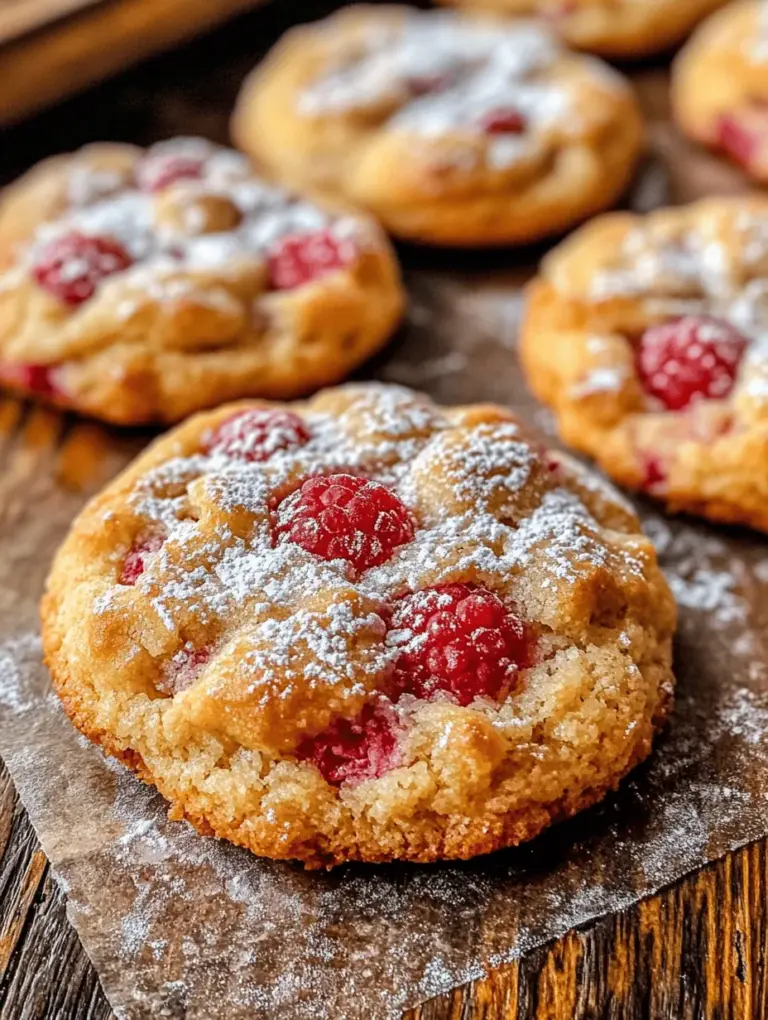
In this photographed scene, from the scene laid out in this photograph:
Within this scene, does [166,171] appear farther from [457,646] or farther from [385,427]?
[457,646]

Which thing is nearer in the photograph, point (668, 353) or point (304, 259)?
point (668, 353)

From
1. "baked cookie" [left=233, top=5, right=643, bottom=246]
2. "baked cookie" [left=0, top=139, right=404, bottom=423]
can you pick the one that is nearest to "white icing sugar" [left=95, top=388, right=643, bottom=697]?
"baked cookie" [left=0, top=139, right=404, bottom=423]

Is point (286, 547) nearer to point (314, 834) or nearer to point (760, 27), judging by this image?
point (314, 834)

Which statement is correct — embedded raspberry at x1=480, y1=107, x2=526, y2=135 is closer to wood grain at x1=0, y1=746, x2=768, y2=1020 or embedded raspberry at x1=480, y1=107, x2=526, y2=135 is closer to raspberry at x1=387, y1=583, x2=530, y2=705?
raspberry at x1=387, y1=583, x2=530, y2=705

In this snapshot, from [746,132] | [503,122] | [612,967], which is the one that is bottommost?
[612,967]

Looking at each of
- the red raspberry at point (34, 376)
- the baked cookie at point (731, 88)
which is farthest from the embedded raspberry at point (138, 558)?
the baked cookie at point (731, 88)

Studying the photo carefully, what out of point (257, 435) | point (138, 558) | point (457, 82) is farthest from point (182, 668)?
point (457, 82)
